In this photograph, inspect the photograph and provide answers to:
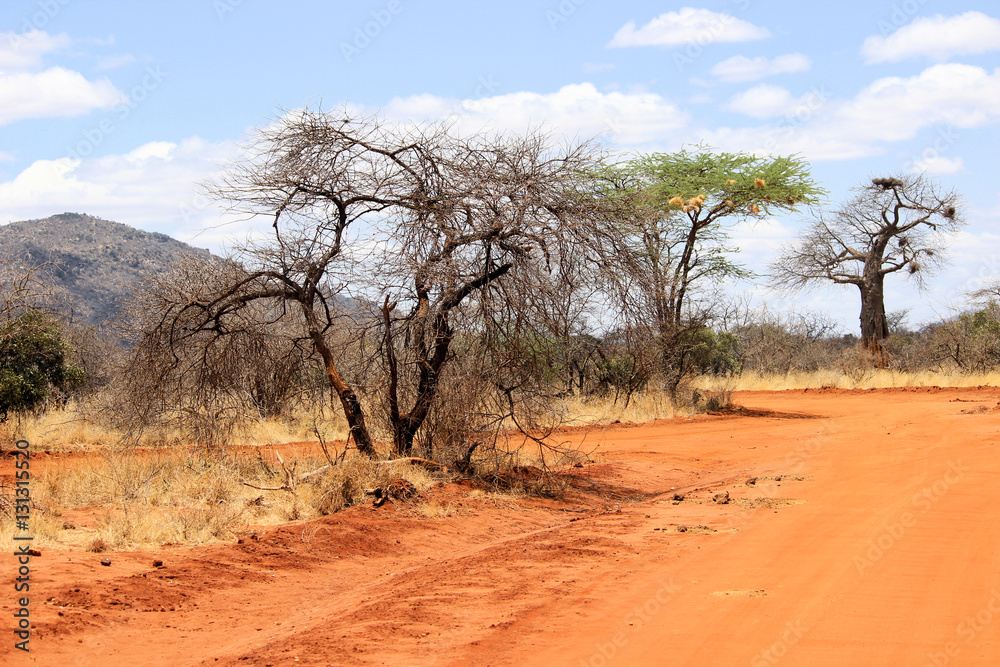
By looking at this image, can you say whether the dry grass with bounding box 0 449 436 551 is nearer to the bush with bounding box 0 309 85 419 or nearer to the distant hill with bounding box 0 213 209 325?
the bush with bounding box 0 309 85 419

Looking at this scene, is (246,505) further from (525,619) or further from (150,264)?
(150,264)

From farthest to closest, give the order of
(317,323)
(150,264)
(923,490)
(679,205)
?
(150,264) → (679,205) → (317,323) → (923,490)

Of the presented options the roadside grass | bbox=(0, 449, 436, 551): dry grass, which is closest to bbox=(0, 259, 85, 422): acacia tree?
the roadside grass

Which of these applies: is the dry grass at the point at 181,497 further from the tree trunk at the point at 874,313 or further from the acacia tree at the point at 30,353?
the tree trunk at the point at 874,313

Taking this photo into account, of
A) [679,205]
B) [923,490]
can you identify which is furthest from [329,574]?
[679,205]

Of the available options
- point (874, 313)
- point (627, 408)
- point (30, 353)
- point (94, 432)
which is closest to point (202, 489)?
point (94, 432)

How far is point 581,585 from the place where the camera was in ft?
22.6

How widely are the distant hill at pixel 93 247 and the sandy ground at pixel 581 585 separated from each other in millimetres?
32263

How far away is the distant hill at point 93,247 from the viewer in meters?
41.8

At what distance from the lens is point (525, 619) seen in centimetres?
599

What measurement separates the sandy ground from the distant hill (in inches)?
1270

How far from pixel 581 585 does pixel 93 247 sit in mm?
49631

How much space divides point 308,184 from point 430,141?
5.50ft

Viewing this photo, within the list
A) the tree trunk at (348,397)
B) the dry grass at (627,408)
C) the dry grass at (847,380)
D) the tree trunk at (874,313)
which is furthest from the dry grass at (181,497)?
the tree trunk at (874,313)
